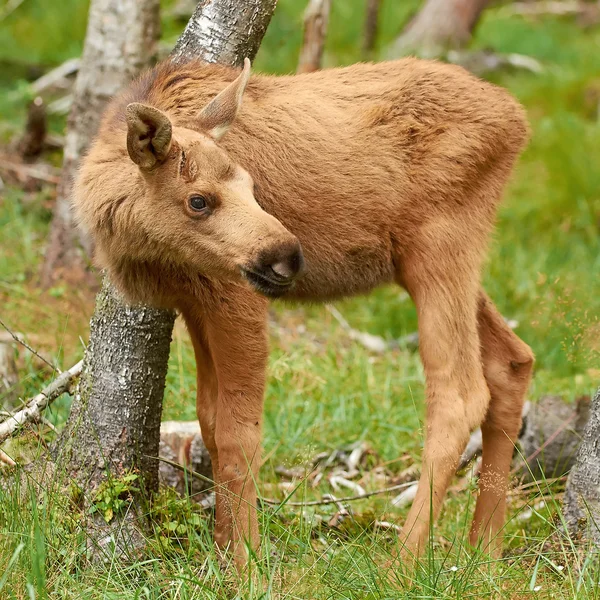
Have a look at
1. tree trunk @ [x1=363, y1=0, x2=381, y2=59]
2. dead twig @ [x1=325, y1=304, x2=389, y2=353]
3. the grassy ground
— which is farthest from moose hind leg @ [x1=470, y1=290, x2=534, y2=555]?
tree trunk @ [x1=363, y1=0, x2=381, y2=59]

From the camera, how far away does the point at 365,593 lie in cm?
388

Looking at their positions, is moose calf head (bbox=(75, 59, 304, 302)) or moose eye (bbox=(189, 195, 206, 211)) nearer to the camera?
moose calf head (bbox=(75, 59, 304, 302))

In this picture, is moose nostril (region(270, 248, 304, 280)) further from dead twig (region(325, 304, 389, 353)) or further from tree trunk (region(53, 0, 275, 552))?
dead twig (region(325, 304, 389, 353))

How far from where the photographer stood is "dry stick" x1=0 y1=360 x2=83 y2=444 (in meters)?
4.65

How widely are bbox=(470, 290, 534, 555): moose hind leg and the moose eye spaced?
A: 210 centimetres

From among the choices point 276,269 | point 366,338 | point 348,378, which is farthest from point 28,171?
point 276,269

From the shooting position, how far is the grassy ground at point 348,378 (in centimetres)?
396

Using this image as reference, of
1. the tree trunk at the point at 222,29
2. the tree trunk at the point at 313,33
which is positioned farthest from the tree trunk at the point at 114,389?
the tree trunk at the point at 313,33

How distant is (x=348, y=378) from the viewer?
7211mm

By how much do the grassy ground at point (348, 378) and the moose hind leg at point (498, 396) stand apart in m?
0.19

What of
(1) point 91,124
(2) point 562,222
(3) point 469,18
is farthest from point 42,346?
(3) point 469,18

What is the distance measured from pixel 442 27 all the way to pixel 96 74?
6.83 m

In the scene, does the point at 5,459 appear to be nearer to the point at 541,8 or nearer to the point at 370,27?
the point at 370,27

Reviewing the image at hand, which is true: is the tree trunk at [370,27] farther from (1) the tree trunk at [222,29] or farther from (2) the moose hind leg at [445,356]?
(2) the moose hind leg at [445,356]
